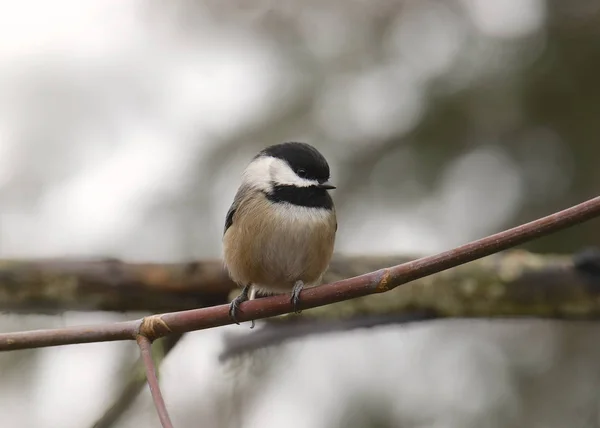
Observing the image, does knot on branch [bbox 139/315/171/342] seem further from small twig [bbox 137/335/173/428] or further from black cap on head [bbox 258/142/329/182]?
black cap on head [bbox 258/142/329/182]

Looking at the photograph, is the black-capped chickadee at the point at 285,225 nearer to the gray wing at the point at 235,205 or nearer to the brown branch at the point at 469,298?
the gray wing at the point at 235,205

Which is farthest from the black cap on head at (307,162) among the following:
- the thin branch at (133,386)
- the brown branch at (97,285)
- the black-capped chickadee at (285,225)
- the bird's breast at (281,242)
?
the thin branch at (133,386)

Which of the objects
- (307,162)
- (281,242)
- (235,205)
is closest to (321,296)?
(281,242)

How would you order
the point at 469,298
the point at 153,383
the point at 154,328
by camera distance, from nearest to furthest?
1. the point at 153,383
2. the point at 154,328
3. the point at 469,298

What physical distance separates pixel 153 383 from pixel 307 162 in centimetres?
105

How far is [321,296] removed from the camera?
157 centimetres

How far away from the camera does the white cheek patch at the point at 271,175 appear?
2.38 meters

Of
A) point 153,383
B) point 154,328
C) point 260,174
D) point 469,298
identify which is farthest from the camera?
point 469,298

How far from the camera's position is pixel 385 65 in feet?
12.7

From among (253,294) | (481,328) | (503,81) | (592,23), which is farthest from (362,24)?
(253,294)

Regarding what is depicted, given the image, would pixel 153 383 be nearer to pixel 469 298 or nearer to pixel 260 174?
pixel 260 174

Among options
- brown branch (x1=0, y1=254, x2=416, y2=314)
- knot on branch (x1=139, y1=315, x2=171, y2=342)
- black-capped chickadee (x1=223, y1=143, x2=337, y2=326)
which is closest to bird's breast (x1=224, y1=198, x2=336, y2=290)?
black-capped chickadee (x1=223, y1=143, x2=337, y2=326)

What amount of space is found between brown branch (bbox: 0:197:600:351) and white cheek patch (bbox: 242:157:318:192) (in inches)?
27.3

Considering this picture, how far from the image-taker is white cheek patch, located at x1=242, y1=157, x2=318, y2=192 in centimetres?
238
